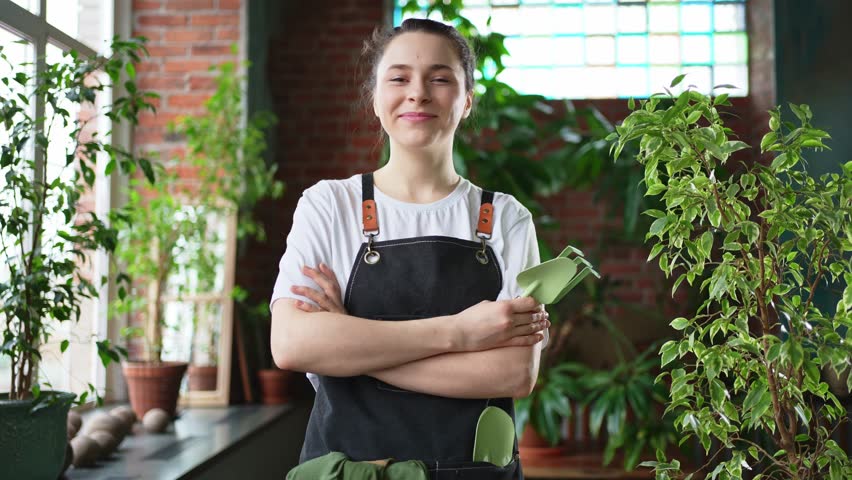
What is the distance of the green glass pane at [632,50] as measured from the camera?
189 inches

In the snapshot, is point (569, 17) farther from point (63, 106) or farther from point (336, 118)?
point (63, 106)

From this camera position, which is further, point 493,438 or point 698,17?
point 698,17

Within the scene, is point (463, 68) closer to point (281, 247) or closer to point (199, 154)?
point (199, 154)

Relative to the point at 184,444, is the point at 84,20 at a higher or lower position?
higher

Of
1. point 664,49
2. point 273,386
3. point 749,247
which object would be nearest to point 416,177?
point 749,247

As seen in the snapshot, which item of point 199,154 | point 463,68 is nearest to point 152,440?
point 199,154

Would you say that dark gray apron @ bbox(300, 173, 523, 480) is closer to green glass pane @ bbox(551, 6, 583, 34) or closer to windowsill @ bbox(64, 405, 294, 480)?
windowsill @ bbox(64, 405, 294, 480)

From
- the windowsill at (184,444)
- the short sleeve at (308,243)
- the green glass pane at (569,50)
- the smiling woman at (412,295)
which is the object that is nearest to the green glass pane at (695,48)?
the green glass pane at (569,50)

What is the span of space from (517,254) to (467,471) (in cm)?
40

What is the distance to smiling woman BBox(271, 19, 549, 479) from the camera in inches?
55.2

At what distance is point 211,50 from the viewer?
3961 mm

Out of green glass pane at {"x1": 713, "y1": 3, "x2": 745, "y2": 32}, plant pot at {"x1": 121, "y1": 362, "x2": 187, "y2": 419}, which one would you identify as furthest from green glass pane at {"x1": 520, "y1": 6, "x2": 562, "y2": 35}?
plant pot at {"x1": 121, "y1": 362, "x2": 187, "y2": 419}

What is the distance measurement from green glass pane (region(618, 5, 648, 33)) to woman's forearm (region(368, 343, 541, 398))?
3820mm

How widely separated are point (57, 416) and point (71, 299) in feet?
0.89
